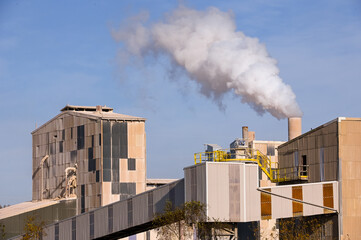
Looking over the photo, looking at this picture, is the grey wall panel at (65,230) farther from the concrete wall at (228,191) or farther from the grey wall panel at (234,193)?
the grey wall panel at (234,193)

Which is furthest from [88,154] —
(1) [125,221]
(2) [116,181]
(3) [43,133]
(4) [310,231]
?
(4) [310,231]

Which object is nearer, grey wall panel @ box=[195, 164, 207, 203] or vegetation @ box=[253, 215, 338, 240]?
grey wall panel @ box=[195, 164, 207, 203]

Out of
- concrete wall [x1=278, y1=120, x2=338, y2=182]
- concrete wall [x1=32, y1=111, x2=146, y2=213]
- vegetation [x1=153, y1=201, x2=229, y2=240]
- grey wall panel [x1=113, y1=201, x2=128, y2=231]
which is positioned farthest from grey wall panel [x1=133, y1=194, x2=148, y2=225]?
concrete wall [x1=32, y1=111, x2=146, y2=213]

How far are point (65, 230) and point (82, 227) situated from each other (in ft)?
8.30

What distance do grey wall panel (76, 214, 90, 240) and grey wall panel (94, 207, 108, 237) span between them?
3.55 feet

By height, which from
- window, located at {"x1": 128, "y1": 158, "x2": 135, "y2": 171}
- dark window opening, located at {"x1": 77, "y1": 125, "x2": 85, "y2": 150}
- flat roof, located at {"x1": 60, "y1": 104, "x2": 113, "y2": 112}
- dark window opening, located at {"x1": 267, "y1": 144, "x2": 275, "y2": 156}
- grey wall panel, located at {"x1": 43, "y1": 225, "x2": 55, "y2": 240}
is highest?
flat roof, located at {"x1": 60, "y1": 104, "x2": 113, "y2": 112}

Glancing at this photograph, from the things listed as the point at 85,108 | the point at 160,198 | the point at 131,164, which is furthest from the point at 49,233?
the point at 85,108

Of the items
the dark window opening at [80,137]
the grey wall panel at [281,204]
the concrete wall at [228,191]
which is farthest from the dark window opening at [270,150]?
the concrete wall at [228,191]

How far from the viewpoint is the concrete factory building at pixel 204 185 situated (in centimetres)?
4475

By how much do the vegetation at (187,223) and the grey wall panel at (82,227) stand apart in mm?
7532

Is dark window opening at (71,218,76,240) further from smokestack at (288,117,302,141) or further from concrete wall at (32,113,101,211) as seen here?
smokestack at (288,117,302,141)

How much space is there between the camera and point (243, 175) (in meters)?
44.6

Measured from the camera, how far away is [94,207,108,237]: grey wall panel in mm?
53469

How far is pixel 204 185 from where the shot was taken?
4438 cm
